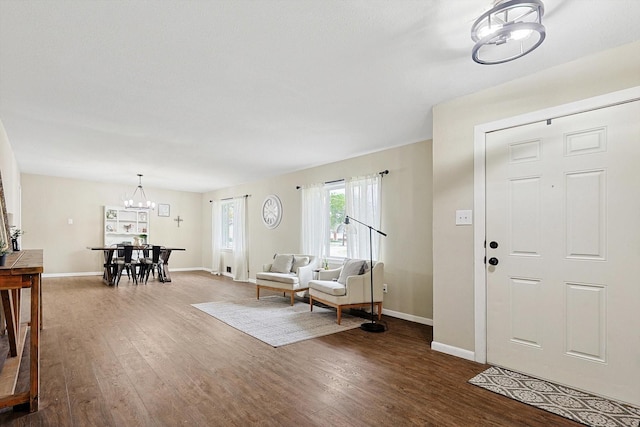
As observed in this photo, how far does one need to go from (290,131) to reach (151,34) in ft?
7.06

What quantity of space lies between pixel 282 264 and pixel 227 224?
378 centimetres

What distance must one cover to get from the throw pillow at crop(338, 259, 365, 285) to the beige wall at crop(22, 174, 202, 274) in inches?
259

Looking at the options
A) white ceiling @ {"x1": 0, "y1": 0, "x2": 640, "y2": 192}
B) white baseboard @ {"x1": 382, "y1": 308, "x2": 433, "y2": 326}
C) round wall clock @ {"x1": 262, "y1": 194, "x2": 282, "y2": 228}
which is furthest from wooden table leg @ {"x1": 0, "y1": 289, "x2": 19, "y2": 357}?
round wall clock @ {"x1": 262, "y1": 194, "x2": 282, "y2": 228}

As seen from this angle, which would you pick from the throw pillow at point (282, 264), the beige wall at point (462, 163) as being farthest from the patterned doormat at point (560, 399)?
the throw pillow at point (282, 264)

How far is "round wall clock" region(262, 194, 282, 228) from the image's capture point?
7.07 m

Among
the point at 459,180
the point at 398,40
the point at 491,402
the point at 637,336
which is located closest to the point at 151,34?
the point at 398,40

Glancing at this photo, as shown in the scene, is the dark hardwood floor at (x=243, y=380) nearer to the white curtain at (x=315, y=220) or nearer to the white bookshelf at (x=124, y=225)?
the white curtain at (x=315, y=220)

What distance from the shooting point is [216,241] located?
9.08 m

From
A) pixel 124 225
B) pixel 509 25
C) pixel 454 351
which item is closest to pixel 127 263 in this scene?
pixel 124 225

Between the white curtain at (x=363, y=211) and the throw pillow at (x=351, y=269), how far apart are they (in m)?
0.41

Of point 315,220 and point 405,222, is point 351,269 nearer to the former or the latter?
point 405,222

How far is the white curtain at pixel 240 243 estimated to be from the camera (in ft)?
25.8

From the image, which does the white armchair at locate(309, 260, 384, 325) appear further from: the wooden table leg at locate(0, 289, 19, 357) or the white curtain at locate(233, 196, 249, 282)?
the white curtain at locate(233, 196, 249, 282)

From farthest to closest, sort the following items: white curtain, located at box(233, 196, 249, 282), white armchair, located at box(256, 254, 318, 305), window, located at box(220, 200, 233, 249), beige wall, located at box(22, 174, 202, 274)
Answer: window, located at box(220, 200, 233, 249) < white curtain, located at box(233, 196, 249, 282) < beige wall, located at box(22, 174, 202, 274) < white armchair, located at box(256, 254, 318, 305)
